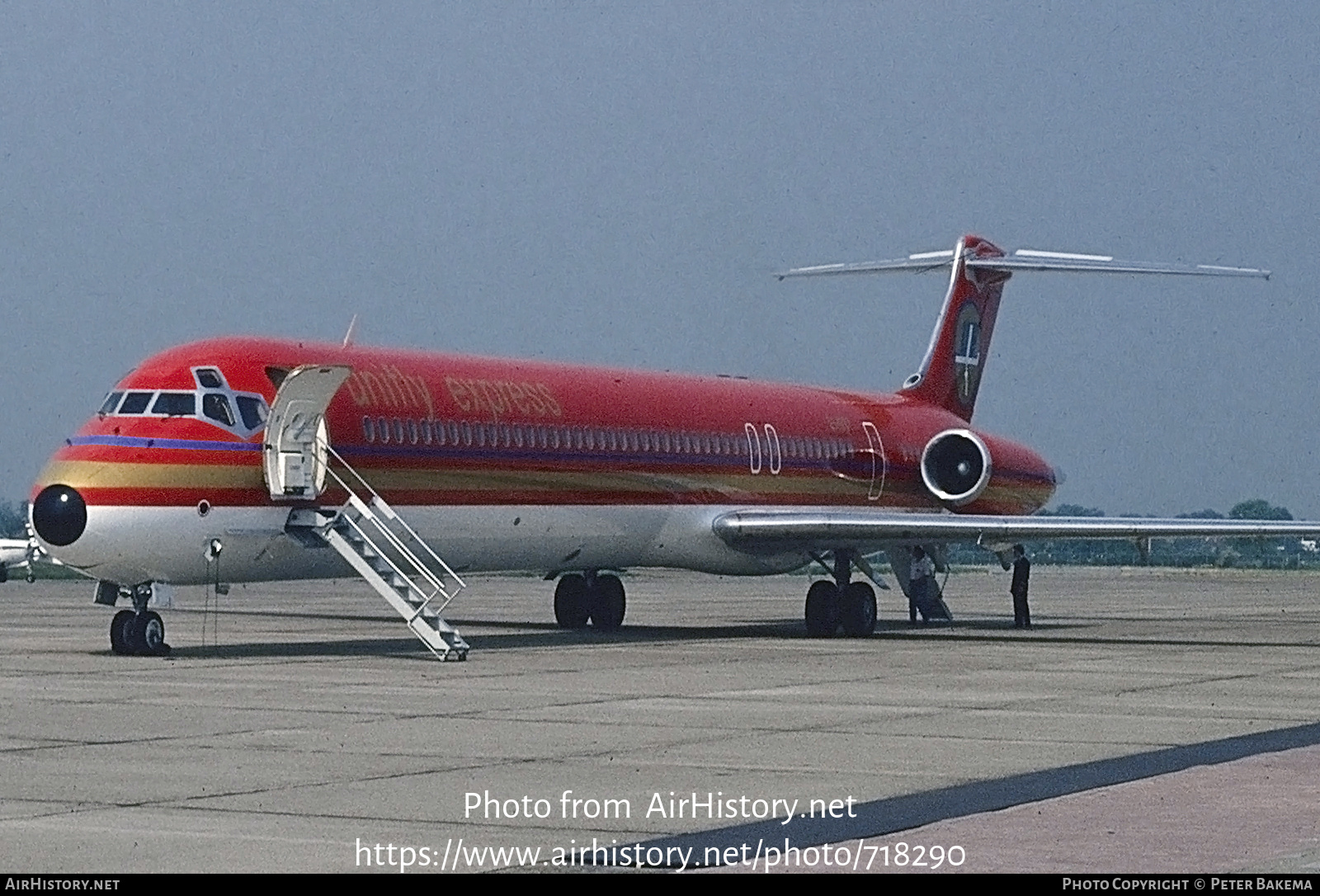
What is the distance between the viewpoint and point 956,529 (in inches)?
1149

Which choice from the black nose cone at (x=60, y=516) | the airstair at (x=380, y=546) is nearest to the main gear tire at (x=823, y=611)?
the airstair at (x=380, y=546)

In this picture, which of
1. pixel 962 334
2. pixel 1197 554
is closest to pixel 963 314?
pixel 962 334

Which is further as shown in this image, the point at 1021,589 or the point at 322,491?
the point at 1021,589

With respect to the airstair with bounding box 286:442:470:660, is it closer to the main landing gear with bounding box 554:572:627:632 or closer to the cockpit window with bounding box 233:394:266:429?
the cockpit window with bounding box 233:394:266:429

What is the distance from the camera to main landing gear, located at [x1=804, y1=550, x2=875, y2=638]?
101ft

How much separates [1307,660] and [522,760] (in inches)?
521

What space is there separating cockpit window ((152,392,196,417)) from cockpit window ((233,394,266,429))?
1.65 ft

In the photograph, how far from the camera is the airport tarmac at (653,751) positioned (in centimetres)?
1040

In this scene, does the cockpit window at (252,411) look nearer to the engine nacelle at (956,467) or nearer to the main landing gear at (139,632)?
the main landing gear at (139,632)

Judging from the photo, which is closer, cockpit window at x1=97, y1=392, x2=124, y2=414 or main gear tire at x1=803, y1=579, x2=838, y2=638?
cockpit window at x1=97, y1=392, x2=124, y2=414

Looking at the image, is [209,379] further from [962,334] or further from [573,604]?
[962,334]

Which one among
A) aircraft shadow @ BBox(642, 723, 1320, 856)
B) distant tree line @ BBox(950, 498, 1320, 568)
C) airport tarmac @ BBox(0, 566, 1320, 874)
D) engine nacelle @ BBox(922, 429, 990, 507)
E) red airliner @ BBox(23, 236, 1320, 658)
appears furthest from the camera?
distant tree line @ BBox(950, 498, 1320, 568)

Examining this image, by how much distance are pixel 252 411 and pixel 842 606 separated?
10.1m

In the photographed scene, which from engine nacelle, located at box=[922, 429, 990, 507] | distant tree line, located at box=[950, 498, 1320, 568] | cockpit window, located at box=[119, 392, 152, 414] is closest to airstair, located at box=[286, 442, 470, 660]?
cockpit window, located at box=[119, 392, 152, 414]
